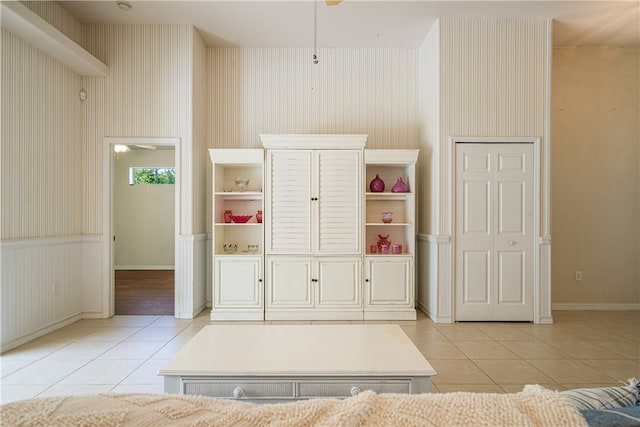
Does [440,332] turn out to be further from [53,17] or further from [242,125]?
[53,17]

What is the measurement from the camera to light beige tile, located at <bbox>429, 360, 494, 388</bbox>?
2654 millimetres

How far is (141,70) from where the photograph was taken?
172 inches

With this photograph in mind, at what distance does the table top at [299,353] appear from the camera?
5.38 feet

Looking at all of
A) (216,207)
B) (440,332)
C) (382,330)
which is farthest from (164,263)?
(382,330)

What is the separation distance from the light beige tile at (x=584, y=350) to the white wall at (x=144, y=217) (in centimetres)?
771

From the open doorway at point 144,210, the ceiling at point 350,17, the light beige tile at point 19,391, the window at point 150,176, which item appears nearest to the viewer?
the light beige tile at point 19,391

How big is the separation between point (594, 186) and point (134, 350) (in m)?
5.88

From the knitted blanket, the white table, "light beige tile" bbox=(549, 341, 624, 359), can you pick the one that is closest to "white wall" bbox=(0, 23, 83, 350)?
the white table

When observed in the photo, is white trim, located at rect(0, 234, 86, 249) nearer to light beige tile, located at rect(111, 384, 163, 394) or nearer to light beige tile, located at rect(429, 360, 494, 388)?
light beige tile, located at rect(111, 384, 163, 394)

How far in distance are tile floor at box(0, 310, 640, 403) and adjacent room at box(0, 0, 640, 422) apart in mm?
43

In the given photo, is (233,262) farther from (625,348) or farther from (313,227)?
(625,348)

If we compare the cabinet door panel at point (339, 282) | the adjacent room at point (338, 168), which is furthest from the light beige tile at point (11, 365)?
the cabinet door panel at point (339, 282)

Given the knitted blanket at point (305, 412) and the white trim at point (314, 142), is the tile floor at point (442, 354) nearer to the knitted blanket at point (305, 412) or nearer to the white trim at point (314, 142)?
the knitted blanket at point (305, 412)

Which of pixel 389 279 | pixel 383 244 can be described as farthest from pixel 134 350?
pixel 383 244
